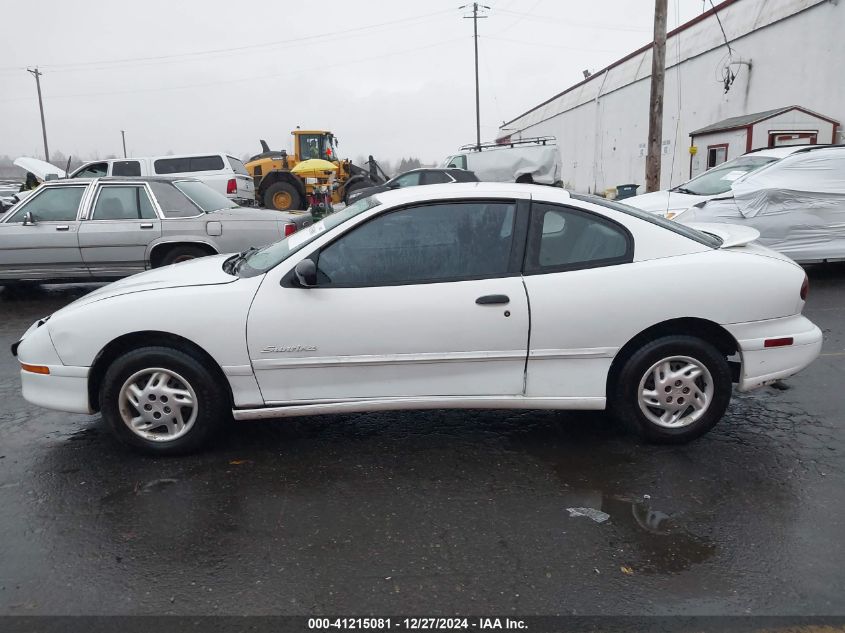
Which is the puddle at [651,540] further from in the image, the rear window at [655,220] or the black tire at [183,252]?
the black tire at [183,252]

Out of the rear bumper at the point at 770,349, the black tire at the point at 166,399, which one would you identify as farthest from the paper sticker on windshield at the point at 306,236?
the rear bumper at the point at 770,349

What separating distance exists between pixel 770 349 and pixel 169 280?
3.55 m

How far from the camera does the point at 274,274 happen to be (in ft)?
12.3

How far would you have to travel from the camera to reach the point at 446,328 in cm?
369

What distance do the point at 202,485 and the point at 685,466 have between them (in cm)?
264

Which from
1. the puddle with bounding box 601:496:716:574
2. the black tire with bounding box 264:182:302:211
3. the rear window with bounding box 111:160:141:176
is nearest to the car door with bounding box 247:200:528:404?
the puddle with bounding box 601:496:716:574

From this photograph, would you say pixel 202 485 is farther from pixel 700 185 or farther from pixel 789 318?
pixel 700 185

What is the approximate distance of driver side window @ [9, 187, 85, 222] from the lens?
8326mm

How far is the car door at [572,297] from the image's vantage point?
372 centimetres

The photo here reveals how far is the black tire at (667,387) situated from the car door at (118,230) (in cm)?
629

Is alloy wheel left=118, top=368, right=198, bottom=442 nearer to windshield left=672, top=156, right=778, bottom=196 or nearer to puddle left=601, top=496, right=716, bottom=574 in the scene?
puddle left=601, top=496, right=716, bottom=574

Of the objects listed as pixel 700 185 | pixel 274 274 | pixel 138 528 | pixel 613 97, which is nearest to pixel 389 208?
pixel 274 274

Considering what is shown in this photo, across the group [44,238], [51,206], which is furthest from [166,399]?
[51,206]

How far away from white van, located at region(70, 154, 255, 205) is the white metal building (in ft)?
37.7
